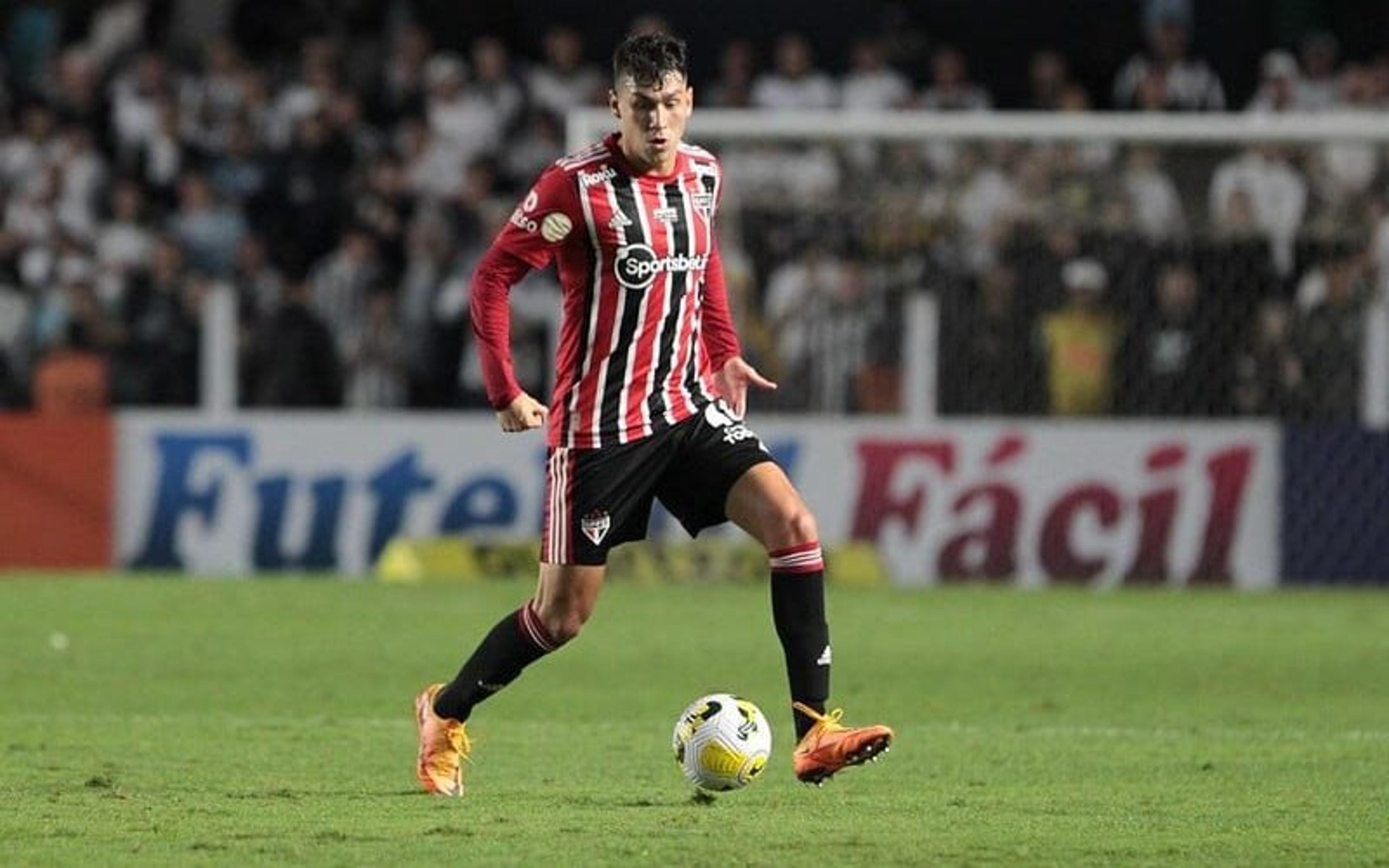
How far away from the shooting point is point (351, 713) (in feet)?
33.9

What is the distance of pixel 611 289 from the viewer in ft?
25.8

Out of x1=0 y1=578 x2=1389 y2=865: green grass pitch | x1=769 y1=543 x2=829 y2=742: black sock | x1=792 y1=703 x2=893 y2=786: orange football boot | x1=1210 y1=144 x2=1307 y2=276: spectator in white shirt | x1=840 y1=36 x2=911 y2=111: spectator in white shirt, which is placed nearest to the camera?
x1=0 y1=578 x2=1389 y2=865: green grass pitch

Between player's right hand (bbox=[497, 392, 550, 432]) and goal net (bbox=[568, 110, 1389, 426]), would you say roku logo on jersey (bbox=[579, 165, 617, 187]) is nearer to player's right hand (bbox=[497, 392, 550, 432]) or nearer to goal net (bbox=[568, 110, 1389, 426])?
player's right hand (bbox=[497, 392, 550, 432])

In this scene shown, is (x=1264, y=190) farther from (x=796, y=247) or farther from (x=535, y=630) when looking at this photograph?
(x=535, y=630)

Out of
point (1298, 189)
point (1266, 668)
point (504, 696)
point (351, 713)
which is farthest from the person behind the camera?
point (1298, 189)

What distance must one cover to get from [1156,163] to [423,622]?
566cm

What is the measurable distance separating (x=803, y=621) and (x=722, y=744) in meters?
0.46

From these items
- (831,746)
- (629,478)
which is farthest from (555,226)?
(831,746)

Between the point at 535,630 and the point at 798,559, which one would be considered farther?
the point at 535,630

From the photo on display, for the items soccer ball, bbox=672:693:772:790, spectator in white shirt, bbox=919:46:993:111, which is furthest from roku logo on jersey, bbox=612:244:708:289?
spectator in white shirt, bbox=919:46:993:111

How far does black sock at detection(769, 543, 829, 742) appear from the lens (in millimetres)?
7793

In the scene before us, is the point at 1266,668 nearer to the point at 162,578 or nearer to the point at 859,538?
the point at 859,538

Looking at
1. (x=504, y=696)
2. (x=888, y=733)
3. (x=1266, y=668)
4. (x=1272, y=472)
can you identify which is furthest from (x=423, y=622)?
(x=888, y=733)

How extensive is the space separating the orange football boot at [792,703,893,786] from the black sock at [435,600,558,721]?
0.77m
